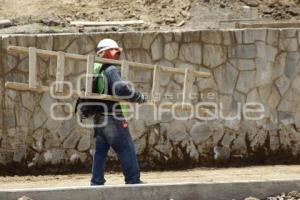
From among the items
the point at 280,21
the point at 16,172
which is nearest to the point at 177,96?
the point at 16,172

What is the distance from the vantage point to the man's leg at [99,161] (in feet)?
27.7

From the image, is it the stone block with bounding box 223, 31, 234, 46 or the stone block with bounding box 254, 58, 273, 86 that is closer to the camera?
the stone block with bounding box 223, 31, 234, 46

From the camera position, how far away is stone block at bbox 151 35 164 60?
11.1 m

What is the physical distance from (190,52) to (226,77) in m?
0.63

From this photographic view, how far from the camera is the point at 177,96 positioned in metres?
11.1

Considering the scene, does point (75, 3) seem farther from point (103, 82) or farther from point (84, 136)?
point (103, 82)

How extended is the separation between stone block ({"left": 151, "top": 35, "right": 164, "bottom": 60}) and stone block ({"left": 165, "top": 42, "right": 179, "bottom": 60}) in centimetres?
7

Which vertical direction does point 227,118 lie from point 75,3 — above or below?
below

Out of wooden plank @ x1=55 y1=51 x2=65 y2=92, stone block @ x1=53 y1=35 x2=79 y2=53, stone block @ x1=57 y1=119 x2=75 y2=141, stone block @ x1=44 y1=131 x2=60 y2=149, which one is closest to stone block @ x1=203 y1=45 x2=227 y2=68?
stone block @ x1=53 y1=35 x2=79 y2=53

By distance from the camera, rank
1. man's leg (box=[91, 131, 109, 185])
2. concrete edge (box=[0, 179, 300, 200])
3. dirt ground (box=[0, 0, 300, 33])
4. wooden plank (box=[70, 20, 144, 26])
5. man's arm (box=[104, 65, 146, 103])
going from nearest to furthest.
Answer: concrete edge (box=[0, 179, 300, 200])
man's arm (box=[104, 65, 146, 103])
man's leg (box=[91, 131, 109, 185])
wooden plank (box=[70, 20, 144, 26])
dirt ground (box=[0, 0, 300, 33])

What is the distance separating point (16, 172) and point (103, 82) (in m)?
3.05

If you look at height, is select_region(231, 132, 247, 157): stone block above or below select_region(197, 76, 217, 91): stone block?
below

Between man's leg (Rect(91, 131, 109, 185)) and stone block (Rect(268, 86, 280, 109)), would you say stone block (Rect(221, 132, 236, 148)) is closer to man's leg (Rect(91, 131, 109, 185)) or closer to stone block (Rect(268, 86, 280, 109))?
stone block (Rect(268, 86, 280, 109))

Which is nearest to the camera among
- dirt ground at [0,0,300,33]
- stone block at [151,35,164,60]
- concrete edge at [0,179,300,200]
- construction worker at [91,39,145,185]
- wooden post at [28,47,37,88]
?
concrete edge at [0,179,300,200]
